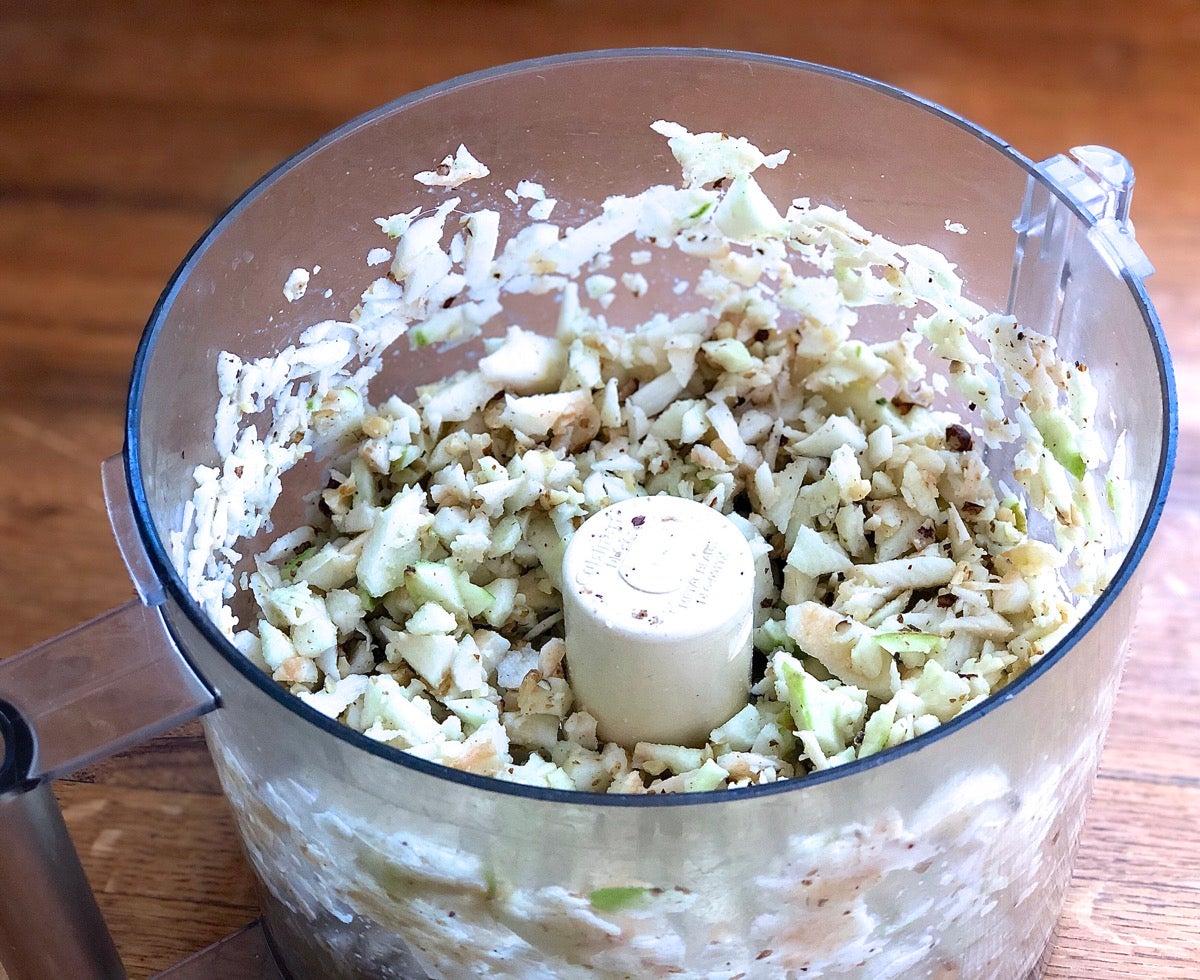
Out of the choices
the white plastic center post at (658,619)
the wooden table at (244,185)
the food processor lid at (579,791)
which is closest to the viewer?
the food processor lid at (579,791)

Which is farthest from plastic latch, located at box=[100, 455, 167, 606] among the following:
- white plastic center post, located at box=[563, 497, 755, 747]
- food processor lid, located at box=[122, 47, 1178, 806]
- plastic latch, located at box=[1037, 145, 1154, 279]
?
plastic latch, located at box=[1037, 145, 1154, 279]

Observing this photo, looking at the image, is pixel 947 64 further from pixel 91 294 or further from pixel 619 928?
pixel 619 928

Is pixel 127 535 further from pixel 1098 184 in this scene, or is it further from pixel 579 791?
pixel 1098 184

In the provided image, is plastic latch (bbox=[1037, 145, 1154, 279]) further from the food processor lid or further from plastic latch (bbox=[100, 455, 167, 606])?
plastic latch (bbox=[100, 455, 167, 606])

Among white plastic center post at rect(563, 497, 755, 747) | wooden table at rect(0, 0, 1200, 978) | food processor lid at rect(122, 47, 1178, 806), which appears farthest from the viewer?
wooden table at rect(0, 0, 1200, 978)

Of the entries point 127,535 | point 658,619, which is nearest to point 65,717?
point 127,535

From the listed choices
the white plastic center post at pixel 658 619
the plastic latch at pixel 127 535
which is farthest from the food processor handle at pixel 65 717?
the white plastic center post at pixel 658 619

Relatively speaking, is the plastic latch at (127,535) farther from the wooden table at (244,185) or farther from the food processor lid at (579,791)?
the wooden table at (244,185)
